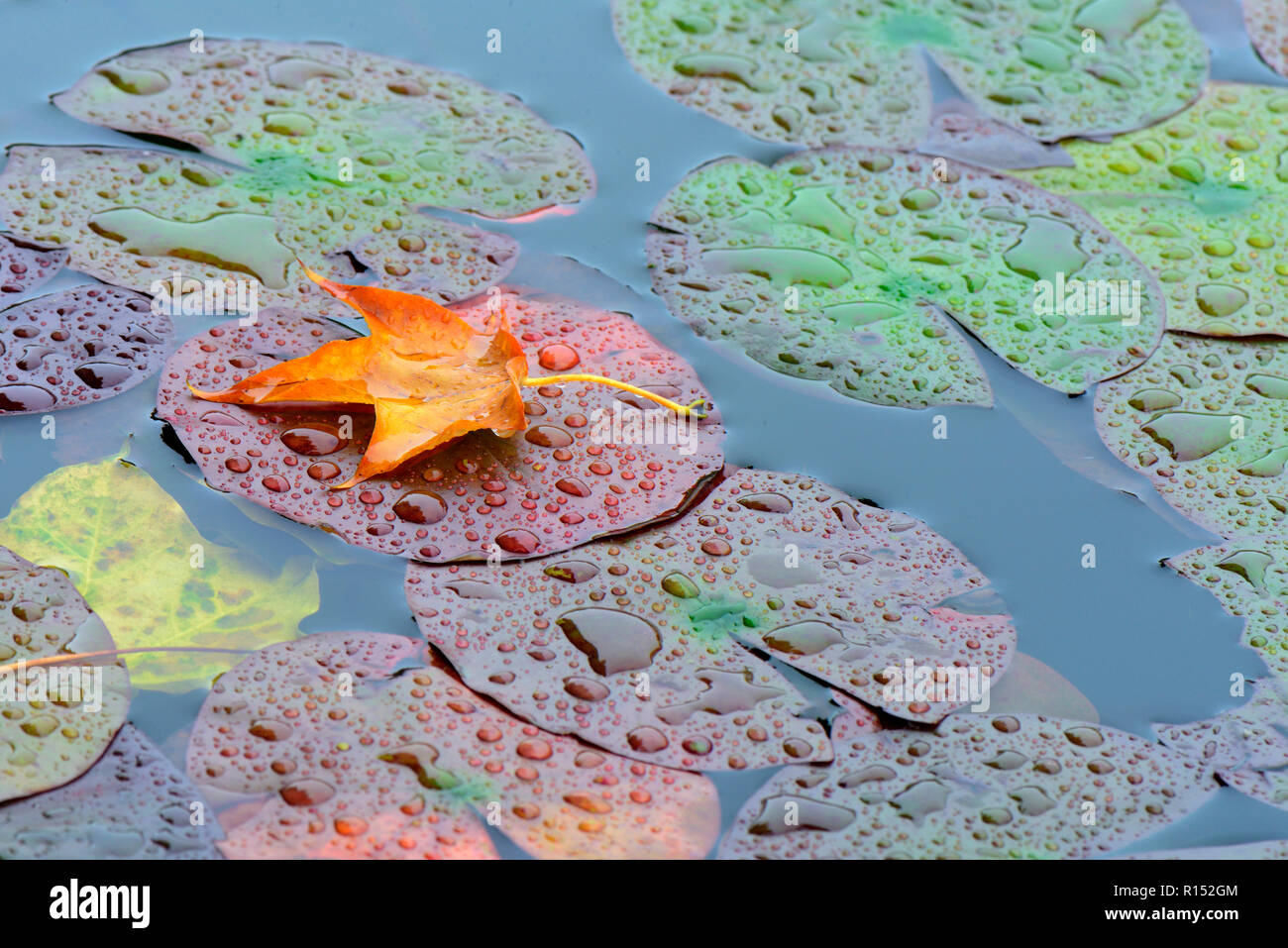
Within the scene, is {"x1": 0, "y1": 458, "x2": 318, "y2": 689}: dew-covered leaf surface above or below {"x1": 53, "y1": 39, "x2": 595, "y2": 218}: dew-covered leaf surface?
below

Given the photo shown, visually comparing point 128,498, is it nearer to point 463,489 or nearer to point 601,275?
point 463,489

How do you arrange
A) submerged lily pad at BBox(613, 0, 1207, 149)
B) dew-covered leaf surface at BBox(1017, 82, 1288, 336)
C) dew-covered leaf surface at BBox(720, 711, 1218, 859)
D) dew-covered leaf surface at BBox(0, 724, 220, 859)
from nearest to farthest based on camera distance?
dew-covered leaf surface at BBox(0, 724, 220, 859) < dew-covered leaf surface at BBox(720, 711, 1218, 859) < dew-covered leaf surface at BBox(1017, 82, 1288, 336) < submerged lily pad at BBox(613, 0, 1207, 149)

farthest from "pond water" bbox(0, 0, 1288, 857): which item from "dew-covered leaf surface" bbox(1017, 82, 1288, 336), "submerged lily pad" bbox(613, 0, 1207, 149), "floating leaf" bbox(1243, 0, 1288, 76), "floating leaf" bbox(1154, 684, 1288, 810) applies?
"floating leaf" bbox(1243, 0, 1288, 76)

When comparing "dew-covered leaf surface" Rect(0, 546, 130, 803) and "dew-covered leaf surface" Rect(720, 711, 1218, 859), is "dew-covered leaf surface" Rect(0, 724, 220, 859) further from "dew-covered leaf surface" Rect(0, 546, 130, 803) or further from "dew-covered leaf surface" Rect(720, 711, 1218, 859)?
"dew-covered leaf surface" Rect(720, 711, 1218, 859)

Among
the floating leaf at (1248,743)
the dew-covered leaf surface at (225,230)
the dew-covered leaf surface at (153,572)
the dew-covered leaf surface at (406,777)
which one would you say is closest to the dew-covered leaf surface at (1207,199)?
the floating leaf at (1248,743)

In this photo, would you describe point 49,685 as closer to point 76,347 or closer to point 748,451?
point 76,347

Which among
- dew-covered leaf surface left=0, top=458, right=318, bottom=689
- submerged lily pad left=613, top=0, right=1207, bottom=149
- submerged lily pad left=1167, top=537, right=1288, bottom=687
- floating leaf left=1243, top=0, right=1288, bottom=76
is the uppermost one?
floating leaf left=1243, top=0, right=1288, bottom=76
